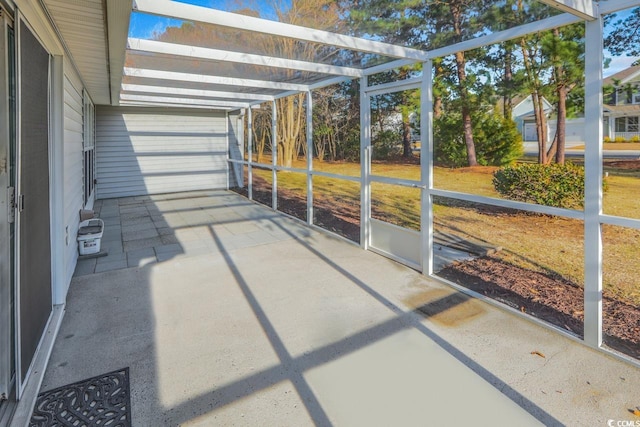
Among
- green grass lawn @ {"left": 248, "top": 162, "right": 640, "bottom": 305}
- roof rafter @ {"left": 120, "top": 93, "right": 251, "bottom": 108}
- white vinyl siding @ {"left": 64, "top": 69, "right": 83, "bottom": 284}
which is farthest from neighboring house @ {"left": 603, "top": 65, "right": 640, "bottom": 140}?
roof rafter @ {"left": 120, "top": 93, "right": 251, "bottom": 108}

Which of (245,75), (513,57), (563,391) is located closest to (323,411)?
(563,391)

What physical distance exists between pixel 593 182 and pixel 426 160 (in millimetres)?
1612

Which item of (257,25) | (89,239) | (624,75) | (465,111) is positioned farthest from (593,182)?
(89,239)

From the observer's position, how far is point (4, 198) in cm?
185

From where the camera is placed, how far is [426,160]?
12.8ft

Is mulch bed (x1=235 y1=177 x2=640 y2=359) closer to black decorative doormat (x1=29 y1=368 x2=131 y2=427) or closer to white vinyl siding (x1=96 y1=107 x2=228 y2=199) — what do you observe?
black decorative doormat (x1=29 y1=368 x2=131 y2=427)

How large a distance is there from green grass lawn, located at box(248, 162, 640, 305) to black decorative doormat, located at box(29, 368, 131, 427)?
326 centimetres

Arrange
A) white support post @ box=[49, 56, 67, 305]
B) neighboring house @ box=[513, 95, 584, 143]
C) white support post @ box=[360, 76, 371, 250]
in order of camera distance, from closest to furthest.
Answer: neighboring house @ box=[513, 95, 584, 143]
white support post @ box=[49, 56, 67, 305]
white support post @ box=[360, 76, 371, 250]

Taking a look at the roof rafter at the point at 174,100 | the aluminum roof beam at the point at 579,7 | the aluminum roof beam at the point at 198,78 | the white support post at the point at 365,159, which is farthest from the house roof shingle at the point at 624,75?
the roof rafter at the point at 174,100

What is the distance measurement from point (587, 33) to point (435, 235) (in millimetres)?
3170

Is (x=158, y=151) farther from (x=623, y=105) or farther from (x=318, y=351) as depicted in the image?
(x=623, y=105)

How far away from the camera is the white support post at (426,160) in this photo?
3816 mm

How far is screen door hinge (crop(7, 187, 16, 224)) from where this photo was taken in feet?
6.22

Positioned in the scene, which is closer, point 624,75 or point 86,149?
point 624,75
